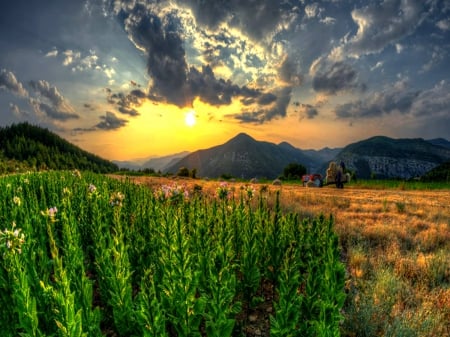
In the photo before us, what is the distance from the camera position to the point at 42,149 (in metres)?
128

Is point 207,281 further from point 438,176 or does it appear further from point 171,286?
point 438,176

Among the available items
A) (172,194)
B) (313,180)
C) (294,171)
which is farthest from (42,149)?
(172,194)

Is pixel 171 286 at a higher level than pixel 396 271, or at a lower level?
higher

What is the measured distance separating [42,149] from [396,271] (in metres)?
153

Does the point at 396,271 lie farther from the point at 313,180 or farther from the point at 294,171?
the point at 294,171

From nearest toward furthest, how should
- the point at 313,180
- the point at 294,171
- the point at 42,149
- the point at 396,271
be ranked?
1. the point at 396,271
2. the point at 313,180
3. the point at 294,171
4. the point at 42,149

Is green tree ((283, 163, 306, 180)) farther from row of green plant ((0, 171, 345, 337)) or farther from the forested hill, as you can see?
the forested hill

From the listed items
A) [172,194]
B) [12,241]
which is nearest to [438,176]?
[172,194]

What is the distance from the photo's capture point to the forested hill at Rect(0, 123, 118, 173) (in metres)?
117

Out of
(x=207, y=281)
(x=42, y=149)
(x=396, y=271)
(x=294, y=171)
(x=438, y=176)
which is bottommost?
(x=396, y=271)

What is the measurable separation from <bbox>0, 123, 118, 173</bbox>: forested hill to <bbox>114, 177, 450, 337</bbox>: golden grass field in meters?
115

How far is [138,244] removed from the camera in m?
4.95

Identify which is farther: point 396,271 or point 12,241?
point 396,271

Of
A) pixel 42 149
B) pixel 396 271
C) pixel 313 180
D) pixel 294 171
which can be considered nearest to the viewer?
pixel 396 271
